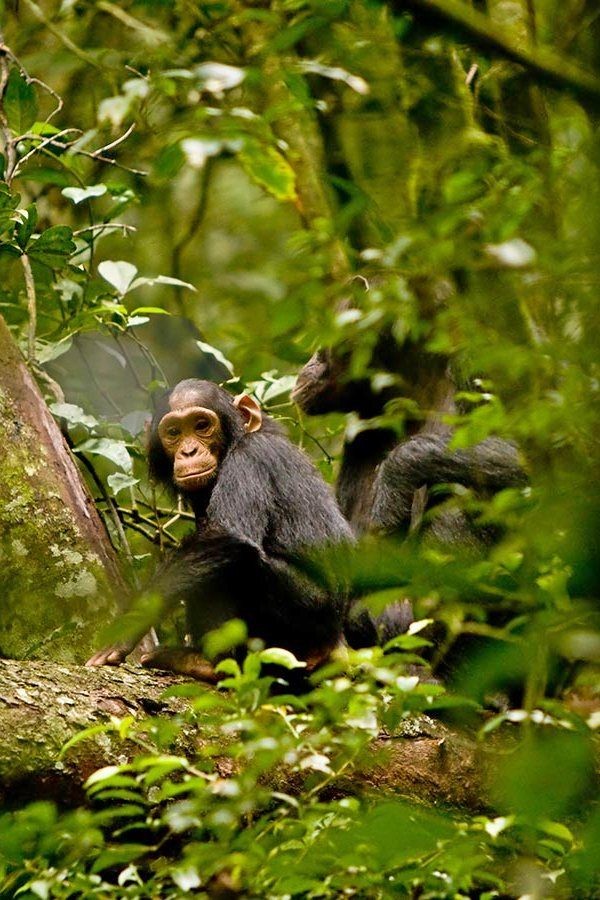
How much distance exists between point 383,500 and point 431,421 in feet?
1.95

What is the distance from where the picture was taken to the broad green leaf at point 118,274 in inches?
187

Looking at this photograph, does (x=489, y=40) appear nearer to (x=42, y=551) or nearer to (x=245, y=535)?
(x=42, y=551)

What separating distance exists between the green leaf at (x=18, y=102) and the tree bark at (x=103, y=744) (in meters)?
2.63

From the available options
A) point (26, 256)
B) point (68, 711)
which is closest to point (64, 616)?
point (68, 711)

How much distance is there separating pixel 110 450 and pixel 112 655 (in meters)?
1.09

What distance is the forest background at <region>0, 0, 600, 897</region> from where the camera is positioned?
1.12 metres

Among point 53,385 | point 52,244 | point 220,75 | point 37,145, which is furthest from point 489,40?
point 37,145

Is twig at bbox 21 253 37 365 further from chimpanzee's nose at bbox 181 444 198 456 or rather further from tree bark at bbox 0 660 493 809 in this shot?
tree bark at bbox 0 660 493 809

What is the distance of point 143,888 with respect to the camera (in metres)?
1.98

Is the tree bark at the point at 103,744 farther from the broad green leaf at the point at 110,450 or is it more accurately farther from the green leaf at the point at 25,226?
the green leaf at the point at 25,226

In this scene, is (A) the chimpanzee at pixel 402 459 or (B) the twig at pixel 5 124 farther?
(A) the chimpanzee at pixel 402 459

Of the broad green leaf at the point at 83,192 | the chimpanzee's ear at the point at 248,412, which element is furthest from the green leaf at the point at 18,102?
the chimpanzee's ear at the point at 248,412

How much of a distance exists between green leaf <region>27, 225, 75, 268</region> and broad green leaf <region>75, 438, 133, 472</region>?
808 mm

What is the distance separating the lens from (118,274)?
481cm
